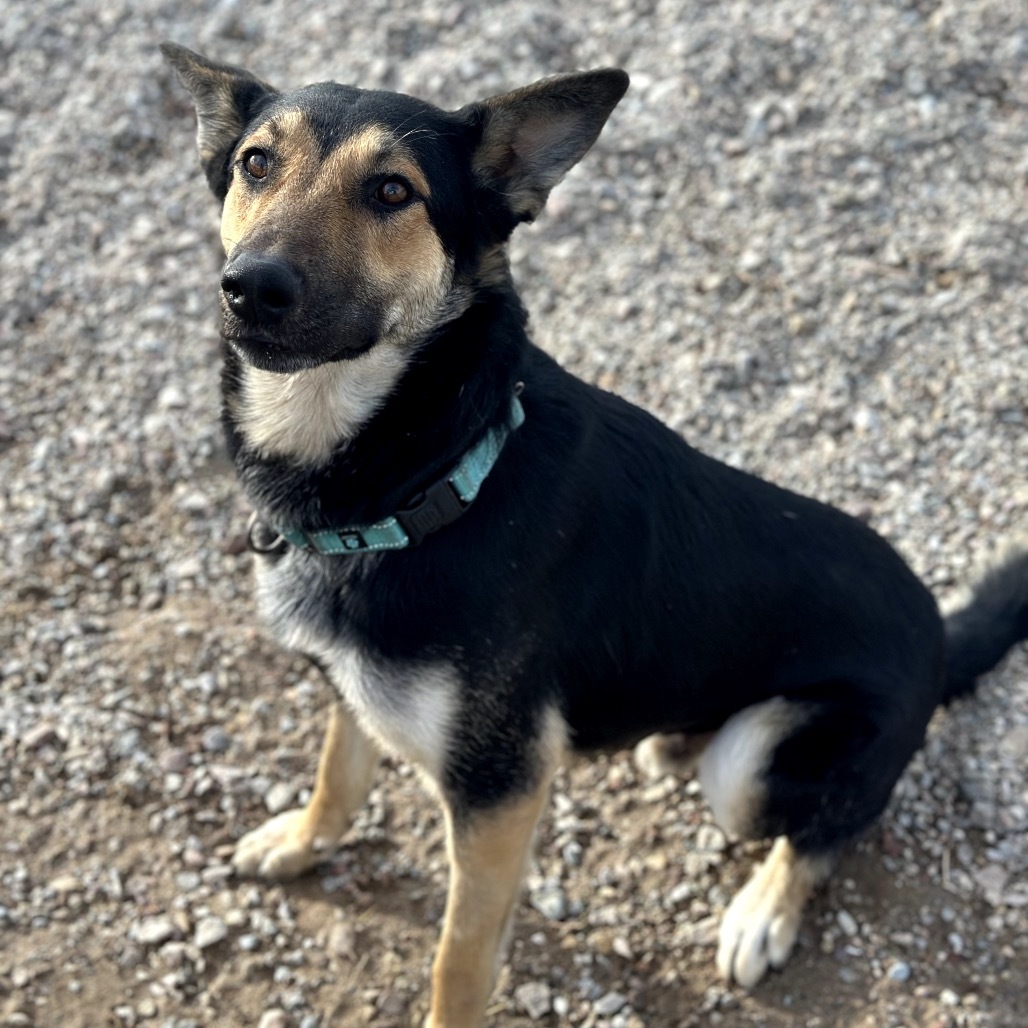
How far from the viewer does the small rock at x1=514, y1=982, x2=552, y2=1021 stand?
4.30 m

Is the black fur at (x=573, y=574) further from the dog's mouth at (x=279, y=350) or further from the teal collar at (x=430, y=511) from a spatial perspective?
the dog's mouth at (x=279, y=350)

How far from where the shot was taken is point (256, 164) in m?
3.41

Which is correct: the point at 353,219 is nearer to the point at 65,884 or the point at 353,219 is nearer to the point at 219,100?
the point at 219,100

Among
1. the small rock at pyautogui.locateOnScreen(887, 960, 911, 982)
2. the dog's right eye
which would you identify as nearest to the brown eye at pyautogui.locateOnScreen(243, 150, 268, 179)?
the dog's right eye

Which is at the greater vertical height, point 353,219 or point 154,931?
point 353,219

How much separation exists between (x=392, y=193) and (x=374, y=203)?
0.06m

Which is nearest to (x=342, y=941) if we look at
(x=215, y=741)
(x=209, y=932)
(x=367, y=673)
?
(x=209, y=932)

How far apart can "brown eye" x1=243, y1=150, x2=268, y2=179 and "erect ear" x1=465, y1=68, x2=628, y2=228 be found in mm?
642

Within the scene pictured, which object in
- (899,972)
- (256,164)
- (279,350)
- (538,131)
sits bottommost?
(899,972)

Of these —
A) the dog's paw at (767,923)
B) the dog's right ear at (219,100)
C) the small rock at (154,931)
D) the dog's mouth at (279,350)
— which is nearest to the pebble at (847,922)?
the dog's paw at (767,923)

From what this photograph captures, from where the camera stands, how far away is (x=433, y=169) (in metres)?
3.36

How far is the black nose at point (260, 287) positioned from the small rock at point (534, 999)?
9.13 ft

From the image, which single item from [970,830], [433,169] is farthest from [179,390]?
[970,830]

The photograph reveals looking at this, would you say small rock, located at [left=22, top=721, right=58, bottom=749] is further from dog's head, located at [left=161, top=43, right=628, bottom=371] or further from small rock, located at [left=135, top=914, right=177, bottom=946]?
dog's head, located at [left=161, top=43, right=628, bottom=371]
